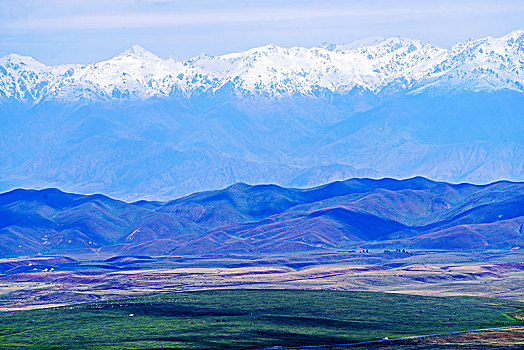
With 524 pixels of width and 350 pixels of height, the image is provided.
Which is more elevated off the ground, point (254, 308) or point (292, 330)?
point (254, 308)

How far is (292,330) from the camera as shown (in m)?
149

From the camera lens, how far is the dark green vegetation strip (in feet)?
461

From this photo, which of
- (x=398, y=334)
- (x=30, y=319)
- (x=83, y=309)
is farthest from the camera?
(x=83, y=309)

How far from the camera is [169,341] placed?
13812 cm

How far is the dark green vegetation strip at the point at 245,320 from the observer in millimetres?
140500

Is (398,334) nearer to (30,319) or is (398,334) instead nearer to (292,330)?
(292,330)

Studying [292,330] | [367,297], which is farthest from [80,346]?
[367,297]

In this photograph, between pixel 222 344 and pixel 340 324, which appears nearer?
pixel 222 344

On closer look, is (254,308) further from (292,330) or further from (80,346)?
(80,346)

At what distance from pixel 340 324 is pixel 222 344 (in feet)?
86.4

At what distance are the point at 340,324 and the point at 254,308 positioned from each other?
71.2 ft

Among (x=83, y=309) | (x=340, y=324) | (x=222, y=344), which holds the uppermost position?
(x=83, y=309)

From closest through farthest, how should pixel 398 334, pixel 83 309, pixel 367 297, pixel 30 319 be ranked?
pixel 398 334 < pixel 30 319 < pixel 83 309 < pixel 367 297

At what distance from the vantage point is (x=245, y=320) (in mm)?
159000
